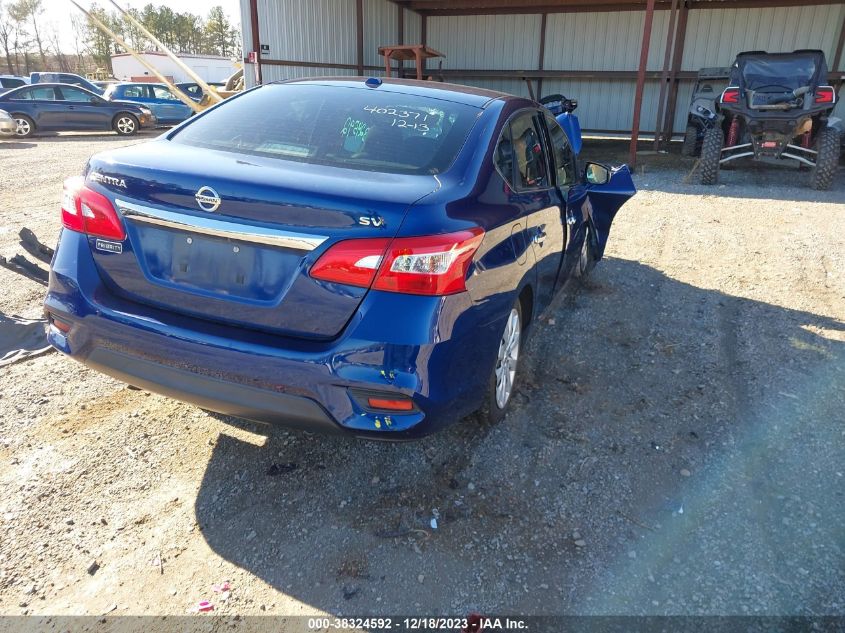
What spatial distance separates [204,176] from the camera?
7.53ft

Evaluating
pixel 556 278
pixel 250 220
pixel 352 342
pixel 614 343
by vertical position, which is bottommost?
pixel 614 343

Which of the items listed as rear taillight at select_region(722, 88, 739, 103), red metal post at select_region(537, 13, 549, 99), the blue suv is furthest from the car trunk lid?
the blue suv

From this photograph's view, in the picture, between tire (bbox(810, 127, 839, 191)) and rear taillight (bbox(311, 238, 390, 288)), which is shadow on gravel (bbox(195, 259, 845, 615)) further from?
tire (bbox(810, 127, 839, 191))

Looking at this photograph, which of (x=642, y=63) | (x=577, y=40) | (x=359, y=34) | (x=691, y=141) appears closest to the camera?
(x=642, y=63)

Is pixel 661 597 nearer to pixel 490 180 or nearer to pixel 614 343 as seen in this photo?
pixel 490 180

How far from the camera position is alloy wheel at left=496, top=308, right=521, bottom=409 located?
3031 mm

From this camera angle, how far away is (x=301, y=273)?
2.19 m

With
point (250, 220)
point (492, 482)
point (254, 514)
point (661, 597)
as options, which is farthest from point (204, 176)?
point (661, 597)

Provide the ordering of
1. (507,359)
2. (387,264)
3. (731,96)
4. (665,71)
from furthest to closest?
(665,71) → (731,96) → (507,359) → (387,264)

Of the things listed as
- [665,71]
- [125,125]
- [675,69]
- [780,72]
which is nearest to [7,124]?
[125,125]

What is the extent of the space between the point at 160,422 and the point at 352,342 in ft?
5.01

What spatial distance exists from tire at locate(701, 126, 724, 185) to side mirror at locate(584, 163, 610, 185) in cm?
707

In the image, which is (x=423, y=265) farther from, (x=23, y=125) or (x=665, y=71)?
(x=23, y=125)

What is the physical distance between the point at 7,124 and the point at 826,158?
59.0ft
